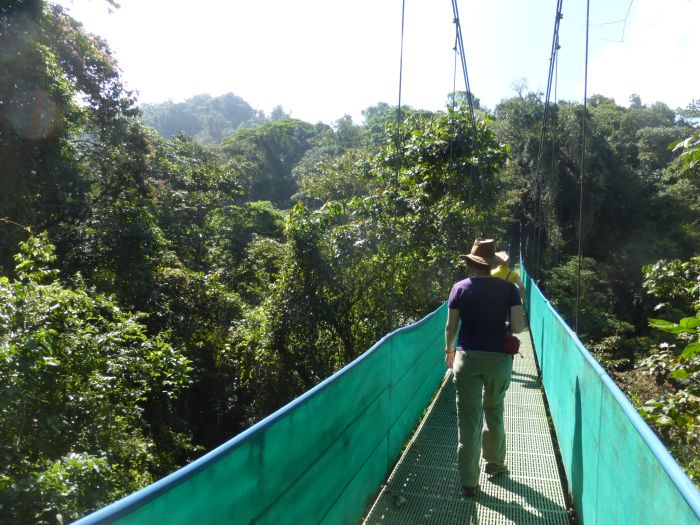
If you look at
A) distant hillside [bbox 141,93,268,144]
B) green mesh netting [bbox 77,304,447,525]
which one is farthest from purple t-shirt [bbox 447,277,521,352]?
distant hillside [bbox 141,93,268,144]

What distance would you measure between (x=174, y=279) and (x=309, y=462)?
35.6 feet

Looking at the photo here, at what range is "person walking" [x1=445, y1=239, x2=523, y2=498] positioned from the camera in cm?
360

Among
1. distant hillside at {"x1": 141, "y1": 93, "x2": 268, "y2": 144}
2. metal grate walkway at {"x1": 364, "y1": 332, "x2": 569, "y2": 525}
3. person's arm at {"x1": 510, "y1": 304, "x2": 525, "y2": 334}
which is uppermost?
distant hillside at {"x1": 141, "y1": 93, "x2": 268, "y2": 144}

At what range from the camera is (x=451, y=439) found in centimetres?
483

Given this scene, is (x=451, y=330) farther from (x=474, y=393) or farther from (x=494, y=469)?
(x=494, y=469)

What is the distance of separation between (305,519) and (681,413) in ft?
8.35

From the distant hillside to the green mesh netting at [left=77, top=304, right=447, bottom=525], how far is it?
100438mm

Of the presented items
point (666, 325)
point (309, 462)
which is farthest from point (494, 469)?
point (309, 462)

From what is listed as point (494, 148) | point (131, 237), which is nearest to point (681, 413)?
point (494, 148)

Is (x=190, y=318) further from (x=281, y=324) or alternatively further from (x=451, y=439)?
(x=451, y=439)

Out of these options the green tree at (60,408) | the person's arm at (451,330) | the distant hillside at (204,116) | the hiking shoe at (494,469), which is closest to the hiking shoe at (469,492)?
the hiking shoe at (494,469)

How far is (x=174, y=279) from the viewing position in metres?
12.6

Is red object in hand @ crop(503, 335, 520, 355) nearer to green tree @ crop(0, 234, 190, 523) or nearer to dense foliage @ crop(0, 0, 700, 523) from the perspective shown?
dense foliage @ crop(0, 0, 700, 523)

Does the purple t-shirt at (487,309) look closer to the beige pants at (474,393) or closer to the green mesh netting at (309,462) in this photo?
the beige pants at (474,393)
